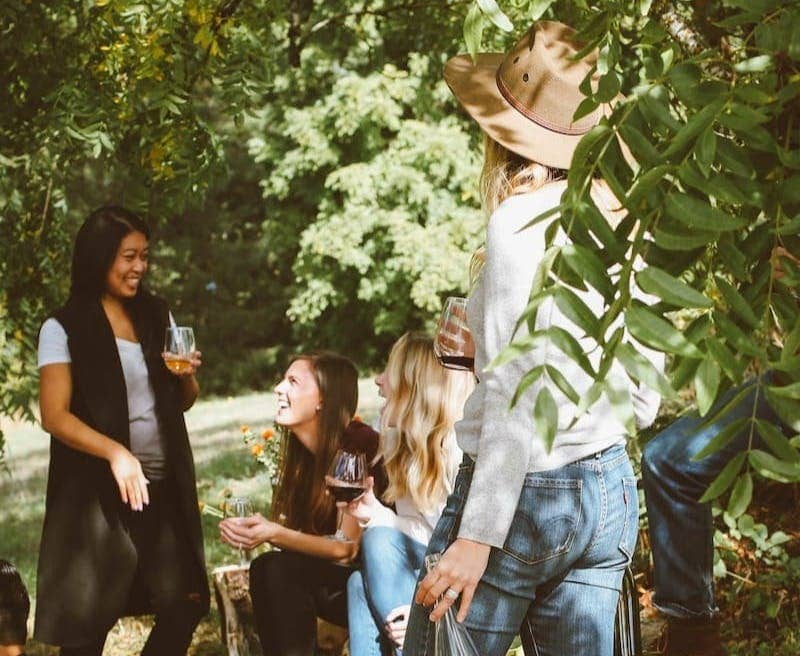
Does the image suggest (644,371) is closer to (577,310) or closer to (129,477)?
(577,310)

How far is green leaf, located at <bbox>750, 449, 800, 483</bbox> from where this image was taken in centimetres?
125

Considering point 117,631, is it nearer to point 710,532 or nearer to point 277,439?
point 277,439

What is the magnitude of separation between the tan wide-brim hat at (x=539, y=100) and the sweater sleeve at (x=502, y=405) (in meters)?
0.20

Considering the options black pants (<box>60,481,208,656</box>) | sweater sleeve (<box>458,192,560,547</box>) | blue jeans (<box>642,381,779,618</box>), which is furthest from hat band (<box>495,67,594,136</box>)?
black pants (<box>60,481,208,656</box>)

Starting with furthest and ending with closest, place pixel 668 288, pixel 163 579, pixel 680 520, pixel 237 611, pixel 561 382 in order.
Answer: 1. pixel 237 611
2. pixel 163 579
3. pixel 680 520
4. pixel 561 382
5. pixel 668 288

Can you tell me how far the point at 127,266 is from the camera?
3967 millimetres

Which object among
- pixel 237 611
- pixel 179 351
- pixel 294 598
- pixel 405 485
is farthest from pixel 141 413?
pixel 237 611

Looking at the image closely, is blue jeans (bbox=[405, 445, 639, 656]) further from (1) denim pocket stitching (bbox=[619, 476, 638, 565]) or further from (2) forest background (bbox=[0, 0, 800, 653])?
(2) forest background (bbox=[0, 0, 800, 653])

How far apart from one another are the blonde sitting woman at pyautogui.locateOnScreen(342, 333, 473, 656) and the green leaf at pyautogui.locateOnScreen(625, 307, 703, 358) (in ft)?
8.33

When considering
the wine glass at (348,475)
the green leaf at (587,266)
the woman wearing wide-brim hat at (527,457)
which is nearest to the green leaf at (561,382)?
the green leaf at (587,266)

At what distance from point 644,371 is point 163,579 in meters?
2.98

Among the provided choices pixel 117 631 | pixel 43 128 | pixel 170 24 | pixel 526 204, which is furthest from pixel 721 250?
pixel 117 631

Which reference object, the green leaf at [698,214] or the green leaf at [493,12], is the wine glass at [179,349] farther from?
the green leaf at [698,214]

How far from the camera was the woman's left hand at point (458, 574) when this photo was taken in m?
2.07
